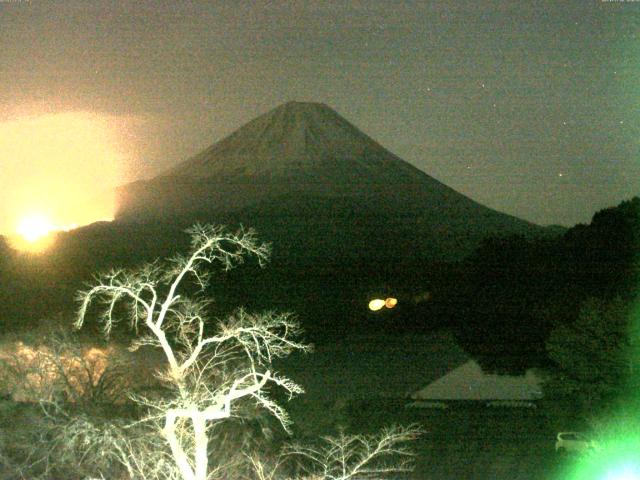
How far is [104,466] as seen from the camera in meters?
10.5

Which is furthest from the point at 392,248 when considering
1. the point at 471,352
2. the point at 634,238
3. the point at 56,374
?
the point at 56,374

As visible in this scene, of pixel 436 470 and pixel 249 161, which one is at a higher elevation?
pixel 249 161

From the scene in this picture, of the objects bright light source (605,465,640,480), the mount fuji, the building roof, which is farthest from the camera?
the mount fuji

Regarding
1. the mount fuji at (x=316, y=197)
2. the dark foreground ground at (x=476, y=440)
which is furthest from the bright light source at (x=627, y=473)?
the mount fuji at (x=316, y=197)

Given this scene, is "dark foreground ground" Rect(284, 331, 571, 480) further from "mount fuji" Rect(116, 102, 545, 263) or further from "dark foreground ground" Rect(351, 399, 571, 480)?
"mount fuji" Rect(116, 102, 545, 263)

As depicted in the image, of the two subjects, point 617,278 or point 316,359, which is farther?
point 316,359

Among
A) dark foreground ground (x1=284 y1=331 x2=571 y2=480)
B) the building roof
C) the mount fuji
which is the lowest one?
the building roof

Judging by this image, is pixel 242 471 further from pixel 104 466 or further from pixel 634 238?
pixel 634 238

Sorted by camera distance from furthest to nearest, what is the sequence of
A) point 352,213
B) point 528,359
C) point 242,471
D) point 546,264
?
point 352,213
point 546,264
point 528,359
point 242,471

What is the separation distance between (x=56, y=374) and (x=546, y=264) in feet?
80.8

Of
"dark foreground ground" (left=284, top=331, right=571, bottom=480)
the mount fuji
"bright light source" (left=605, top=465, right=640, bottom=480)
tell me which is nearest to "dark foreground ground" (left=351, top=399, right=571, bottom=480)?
"dark foreground ground" (left=284, top=331, right=571, bottom=480)

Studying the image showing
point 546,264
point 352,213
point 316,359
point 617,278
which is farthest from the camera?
point 352,213

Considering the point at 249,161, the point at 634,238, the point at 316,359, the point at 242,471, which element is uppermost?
the point at 249,161

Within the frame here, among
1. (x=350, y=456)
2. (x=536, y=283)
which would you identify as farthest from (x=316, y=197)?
(x=350, y=456)
